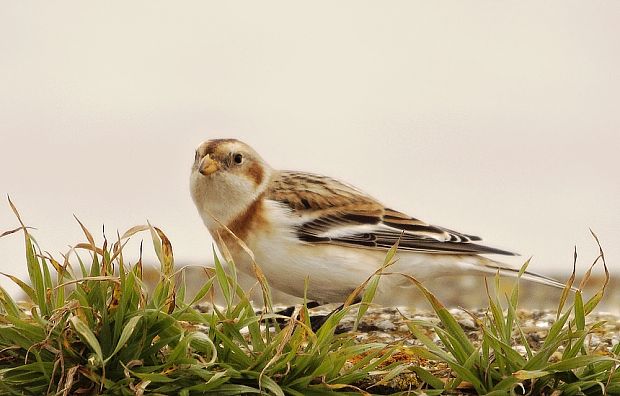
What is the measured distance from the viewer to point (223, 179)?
18.3ft

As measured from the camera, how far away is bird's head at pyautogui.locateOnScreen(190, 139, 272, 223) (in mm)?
5543

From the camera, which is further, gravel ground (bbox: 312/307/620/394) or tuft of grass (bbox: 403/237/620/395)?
gravel ground (bbox: 312/307/620/394)

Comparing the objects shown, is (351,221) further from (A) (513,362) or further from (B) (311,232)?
(A) (513,362)

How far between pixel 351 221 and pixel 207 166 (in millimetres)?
909

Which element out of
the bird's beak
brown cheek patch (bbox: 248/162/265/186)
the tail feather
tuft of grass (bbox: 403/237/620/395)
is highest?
the bird's beak

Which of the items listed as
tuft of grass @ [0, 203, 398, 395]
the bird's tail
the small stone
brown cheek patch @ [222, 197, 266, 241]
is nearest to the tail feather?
the bird's tail

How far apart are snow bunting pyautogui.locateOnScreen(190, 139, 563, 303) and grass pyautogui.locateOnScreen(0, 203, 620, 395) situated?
57.4 inches

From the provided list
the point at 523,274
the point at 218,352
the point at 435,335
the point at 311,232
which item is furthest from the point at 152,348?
the point at 523,274

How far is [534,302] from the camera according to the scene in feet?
28.6

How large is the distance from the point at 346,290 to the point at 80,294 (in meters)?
1.99

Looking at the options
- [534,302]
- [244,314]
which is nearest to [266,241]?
[244,314]

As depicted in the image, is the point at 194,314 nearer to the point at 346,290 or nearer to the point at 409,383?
the point at 409,383

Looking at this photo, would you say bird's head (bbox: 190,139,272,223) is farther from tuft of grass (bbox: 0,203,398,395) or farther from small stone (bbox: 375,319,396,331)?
tuft of grass (bbox: 0,203,398,395)

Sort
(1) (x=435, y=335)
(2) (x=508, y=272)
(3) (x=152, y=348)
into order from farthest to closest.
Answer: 1. (2) (x=508, y=272)
2. (1) (x=435, y=335)
3. (3) (x=152, y=348)
